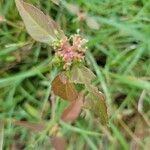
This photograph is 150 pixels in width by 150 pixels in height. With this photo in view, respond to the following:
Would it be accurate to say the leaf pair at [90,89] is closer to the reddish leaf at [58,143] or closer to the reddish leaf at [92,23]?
the reddish leaf at [58,143]

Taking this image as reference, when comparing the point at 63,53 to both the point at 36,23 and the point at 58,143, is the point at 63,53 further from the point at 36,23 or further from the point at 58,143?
the point at 58,143

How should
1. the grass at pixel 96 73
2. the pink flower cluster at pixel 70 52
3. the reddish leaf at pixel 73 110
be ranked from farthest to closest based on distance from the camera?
the grass at pixel 96 73 → the reddish leaf at pixel 73 110 → the pink flower cluster at pixel 70 52

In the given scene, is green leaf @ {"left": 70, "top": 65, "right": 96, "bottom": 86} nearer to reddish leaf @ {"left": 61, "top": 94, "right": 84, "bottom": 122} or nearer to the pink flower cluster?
the pink flower cluster

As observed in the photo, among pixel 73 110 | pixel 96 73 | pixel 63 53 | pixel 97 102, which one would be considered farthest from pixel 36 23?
pixel 96 73

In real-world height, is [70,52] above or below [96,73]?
above

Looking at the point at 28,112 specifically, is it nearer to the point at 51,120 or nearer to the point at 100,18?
the point at 51,120

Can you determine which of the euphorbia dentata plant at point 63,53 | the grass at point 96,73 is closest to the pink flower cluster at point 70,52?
the euphorbia dentata plant at point 63,53
